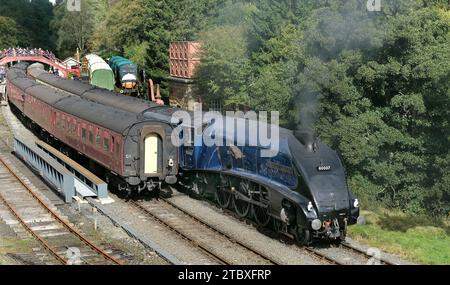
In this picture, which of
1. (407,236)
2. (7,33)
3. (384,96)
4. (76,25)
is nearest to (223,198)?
(407,236)

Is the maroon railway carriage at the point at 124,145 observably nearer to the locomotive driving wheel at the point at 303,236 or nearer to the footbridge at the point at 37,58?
the locomotive driving wheel at the point at 303,236

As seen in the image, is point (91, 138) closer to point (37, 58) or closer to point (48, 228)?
point (48, 228)

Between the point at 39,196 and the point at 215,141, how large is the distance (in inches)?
327

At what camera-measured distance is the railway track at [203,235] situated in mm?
17203

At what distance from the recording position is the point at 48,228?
20.4 metres

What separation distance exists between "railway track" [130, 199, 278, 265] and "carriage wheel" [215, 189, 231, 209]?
148cm

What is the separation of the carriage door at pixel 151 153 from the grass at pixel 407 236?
8.14 meters

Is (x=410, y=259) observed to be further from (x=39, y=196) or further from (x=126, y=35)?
(x=126, y=35)

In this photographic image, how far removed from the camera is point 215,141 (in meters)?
22.2

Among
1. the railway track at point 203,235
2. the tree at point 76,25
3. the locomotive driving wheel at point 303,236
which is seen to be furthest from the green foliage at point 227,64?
the tree at point 76,25

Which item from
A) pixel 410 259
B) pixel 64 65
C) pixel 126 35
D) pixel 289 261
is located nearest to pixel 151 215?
pixel 289 261

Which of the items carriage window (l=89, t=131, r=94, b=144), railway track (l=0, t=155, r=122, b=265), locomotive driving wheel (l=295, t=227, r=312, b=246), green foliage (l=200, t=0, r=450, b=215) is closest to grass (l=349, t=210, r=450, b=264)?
locomotive driving wheel (l=295, t=227, r=312, b=246)
